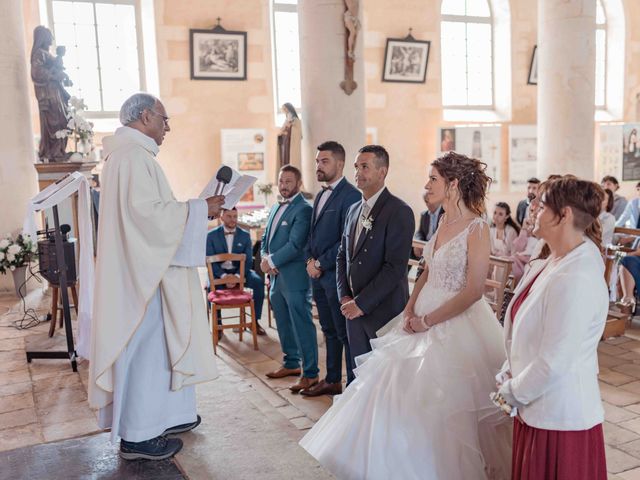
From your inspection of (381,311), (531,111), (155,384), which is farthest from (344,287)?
(531,111)

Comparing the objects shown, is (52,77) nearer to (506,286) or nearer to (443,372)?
(506,286)

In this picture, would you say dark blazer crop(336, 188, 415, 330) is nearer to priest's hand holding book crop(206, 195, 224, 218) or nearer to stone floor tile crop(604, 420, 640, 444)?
priest's hand holding book crop(206, 195, 224, 218)

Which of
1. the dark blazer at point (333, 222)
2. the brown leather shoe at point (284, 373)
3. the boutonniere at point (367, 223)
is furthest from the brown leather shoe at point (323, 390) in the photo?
the boutonniere at point (367, 223)

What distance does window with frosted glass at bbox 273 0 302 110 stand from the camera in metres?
12.2

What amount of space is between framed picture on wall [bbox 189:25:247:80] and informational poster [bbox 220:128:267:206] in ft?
3.31

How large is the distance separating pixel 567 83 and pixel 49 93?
6.47m

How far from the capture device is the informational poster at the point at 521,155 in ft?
43.6

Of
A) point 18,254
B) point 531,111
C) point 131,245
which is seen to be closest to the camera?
point 131,245

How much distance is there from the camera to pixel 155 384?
9.50ft

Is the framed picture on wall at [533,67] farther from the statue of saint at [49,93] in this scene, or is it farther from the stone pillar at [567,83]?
the statue of saint at [49,93]

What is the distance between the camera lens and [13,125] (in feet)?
27.6

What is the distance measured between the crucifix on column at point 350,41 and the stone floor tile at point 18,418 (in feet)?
15.0

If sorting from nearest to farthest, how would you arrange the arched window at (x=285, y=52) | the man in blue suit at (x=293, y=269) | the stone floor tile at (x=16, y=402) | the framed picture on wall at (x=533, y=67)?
1. the stone floor tile at (x=16, y=402)
2. the man in blue suit at (x=293, y=269)
3. the arched window at (x=285, y=52)
4. the framed picture on wall at (x=533, y=67)

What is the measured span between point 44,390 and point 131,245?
6.80ft
